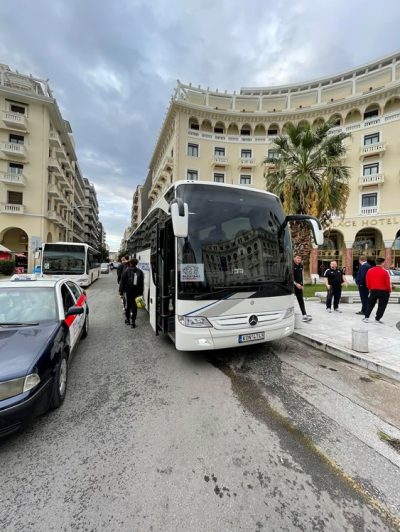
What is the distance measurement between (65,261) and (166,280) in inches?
498

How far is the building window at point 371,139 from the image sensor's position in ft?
89.6

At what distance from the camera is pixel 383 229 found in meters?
25.9

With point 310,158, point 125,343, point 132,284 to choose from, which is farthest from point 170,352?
point 310,158

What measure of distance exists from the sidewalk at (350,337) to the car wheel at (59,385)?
5.12m

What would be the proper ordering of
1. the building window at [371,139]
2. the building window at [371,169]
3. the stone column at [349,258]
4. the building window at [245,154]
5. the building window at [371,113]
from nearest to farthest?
the building window at [371,169], the building window at [371,139], the stone column at [349,258], the building window at [371,113], the building window at [245,154]

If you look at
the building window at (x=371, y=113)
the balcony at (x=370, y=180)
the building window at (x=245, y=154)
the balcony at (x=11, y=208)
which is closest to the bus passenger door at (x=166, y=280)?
the balcony at (x=11, y=208)

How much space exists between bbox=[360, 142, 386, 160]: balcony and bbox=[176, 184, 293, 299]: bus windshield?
3028cm

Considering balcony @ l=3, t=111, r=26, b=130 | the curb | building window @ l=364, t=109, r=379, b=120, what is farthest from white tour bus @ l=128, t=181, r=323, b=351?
building window @ l=364, t=109, r=379, b=120

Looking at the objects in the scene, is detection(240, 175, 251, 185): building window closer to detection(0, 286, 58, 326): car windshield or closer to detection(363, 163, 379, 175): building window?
detection(363, 163, 379, 175): building window

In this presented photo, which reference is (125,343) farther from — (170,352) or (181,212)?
(181,212)

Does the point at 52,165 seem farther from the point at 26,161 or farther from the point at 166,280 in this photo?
the point at 166,280

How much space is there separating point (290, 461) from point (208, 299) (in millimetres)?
2207

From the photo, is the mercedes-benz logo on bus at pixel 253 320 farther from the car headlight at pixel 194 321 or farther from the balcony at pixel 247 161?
the balcony at pixel 247 161

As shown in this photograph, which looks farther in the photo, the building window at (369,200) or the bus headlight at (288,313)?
the building window at (369,200)
